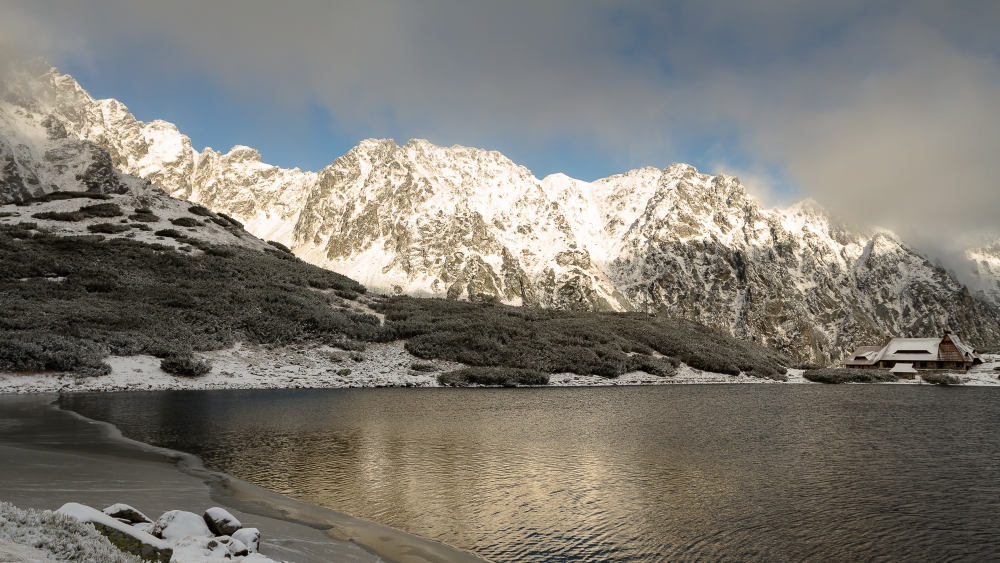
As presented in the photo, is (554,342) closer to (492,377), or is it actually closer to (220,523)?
(492,377)

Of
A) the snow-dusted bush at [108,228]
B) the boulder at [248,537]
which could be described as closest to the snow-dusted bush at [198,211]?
the snow-dusted bush at [108,228]

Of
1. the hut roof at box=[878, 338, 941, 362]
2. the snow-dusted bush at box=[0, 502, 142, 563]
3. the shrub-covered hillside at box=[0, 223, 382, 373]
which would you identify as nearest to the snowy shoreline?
the shrub-covered hillside at box=[0, 223, 382, 373]

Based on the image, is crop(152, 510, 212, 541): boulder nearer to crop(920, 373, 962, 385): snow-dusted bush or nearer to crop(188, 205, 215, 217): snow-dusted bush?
crop(920, 373, 962, 385): snow-dusted bush

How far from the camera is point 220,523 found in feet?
25.2

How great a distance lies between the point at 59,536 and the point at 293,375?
38.3m

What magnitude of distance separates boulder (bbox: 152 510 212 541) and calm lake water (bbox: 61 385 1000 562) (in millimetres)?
3828

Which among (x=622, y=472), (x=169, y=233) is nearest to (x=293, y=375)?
(x=622, y=472)

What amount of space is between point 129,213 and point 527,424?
243ft

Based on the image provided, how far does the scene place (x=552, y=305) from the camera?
17550 centimetres

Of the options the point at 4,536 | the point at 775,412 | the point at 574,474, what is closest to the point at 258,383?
the point at 574,474

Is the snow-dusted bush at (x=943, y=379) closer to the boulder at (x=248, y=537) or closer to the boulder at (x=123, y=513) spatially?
the boulder at (x=248, y=537)

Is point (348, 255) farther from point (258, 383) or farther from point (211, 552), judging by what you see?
point (211, 552)

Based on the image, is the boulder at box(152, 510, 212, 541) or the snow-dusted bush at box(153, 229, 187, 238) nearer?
the boulder at box(152, 510, 212, 541)

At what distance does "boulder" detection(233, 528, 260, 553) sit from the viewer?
23.8ft
